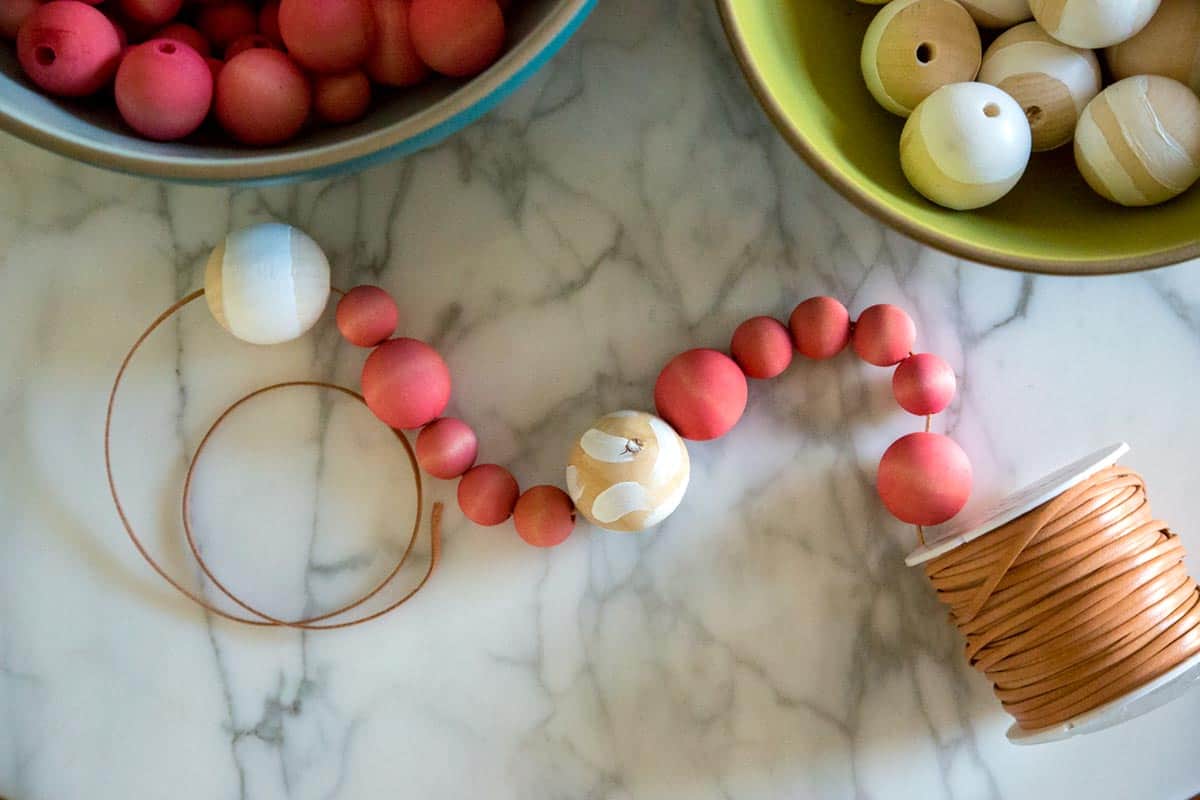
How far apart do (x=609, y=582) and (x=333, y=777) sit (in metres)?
0.27

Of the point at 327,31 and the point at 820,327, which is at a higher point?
the point at 327,31

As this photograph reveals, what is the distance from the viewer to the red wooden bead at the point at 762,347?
79 centimetres

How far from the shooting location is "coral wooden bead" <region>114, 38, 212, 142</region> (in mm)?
682

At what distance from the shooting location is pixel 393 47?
73 cm

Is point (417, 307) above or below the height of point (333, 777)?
above

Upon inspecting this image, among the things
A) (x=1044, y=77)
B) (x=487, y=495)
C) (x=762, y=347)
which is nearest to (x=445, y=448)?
(x=487, y=495)

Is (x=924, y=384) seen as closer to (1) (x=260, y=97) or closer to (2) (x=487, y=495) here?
(2) (x=487, y=495)

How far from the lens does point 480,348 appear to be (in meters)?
0.83

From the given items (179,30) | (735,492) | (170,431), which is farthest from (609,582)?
(179,30)

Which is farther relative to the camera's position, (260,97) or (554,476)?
(554,476)

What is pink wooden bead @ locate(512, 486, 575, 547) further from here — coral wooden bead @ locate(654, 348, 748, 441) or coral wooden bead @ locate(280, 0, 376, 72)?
coral wooden bead @ locate(280, 0, 376, 72)

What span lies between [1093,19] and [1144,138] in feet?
0.29

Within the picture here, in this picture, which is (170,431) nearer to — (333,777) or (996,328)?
(333,777)

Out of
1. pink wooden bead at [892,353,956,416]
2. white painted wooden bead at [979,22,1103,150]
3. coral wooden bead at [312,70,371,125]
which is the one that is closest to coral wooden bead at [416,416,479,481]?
coral wooden bead at [312,70,371,125]
